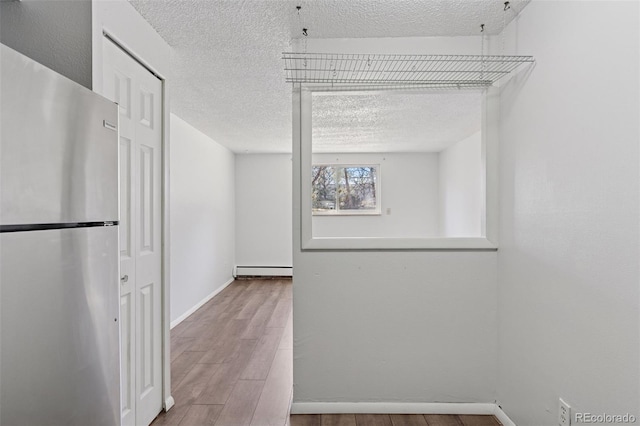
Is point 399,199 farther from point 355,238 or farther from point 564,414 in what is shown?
point 564,414

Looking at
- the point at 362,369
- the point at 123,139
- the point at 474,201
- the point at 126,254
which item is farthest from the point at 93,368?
the point at 474,201

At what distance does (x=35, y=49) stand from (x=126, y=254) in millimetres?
974

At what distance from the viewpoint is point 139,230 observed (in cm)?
195

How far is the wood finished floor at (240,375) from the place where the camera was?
2.06 meters

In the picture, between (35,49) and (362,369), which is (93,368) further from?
(362,369)

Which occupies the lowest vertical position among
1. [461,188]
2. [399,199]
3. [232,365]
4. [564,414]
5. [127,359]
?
[232,365]

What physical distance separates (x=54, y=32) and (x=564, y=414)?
2.69 metres

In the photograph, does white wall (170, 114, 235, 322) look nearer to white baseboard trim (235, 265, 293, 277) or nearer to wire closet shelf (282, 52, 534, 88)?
white baseboard trim (235, 265, 293, 277)

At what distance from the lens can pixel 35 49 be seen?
1519 millimetres

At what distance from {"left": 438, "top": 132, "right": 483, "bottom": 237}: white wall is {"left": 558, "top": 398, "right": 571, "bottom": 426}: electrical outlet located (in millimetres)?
3090

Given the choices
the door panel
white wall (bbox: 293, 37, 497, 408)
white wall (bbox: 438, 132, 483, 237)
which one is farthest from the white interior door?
white wall (bbox: 438, 132, 483, 237)

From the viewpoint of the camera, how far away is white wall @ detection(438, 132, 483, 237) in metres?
4.59

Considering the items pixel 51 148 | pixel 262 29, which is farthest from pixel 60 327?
pixel 262 29

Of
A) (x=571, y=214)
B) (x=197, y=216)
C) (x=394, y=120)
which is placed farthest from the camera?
(x=197, y=216)
